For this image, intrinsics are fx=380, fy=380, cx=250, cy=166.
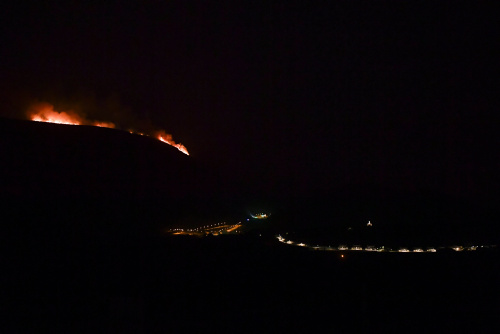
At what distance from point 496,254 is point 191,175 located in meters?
51.4

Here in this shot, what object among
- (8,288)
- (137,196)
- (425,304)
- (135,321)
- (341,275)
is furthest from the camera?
(137,196)

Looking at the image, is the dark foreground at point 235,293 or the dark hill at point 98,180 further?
the dark hill at point 98,180

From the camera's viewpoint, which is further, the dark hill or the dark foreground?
the dark hill

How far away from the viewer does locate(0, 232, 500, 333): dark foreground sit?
28.9 ft

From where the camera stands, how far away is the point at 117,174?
2212 inches

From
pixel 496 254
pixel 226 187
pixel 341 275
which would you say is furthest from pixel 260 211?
pixel 341 275

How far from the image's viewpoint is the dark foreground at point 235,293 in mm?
8820

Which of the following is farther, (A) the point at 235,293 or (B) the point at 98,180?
(B) the point at 98,180

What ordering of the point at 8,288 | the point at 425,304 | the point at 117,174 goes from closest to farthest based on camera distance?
1. the point at 425,304
2. the point at 8,288
3. the point at 117,174

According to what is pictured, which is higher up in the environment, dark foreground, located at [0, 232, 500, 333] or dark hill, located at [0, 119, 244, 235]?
dark hill, located at [0, 119, 244, 235]

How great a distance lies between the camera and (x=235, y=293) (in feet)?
40.1

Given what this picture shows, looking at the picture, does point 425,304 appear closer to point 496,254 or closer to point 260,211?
point 496,254

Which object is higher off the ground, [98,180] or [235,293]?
[98,180]

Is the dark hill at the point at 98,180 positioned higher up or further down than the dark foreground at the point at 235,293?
higher up
